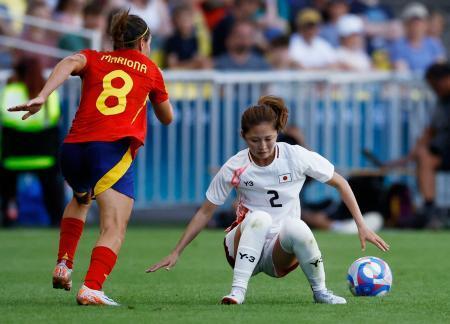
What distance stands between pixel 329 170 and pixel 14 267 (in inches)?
157

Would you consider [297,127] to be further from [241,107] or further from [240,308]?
[240,308]

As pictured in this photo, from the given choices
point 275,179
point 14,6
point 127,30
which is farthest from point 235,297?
point 14,6

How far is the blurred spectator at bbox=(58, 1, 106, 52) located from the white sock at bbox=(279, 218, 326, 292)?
33.2ft

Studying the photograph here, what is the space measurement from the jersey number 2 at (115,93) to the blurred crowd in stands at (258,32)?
9552 mm

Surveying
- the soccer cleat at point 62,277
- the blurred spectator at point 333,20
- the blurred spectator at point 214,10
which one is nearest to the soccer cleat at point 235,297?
the soccer cleat at point 62,277

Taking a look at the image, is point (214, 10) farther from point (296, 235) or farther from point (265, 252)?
Answer: point (296, 235)

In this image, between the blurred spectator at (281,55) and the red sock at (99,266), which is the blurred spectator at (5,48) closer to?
the blurred spectator at (281,55)

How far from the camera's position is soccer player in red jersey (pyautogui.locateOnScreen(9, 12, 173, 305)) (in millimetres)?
8344

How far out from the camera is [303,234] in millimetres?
8148

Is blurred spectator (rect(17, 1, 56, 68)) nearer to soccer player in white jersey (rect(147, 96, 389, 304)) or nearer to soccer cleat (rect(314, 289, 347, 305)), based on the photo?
soccer player in white jersey (rect(147, 96, 389, 304))

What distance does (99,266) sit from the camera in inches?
321

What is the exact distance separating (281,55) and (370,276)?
10367 mm

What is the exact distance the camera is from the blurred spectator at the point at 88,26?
18.1 m

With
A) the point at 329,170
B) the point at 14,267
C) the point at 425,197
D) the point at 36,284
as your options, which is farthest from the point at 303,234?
the point at 425,197
